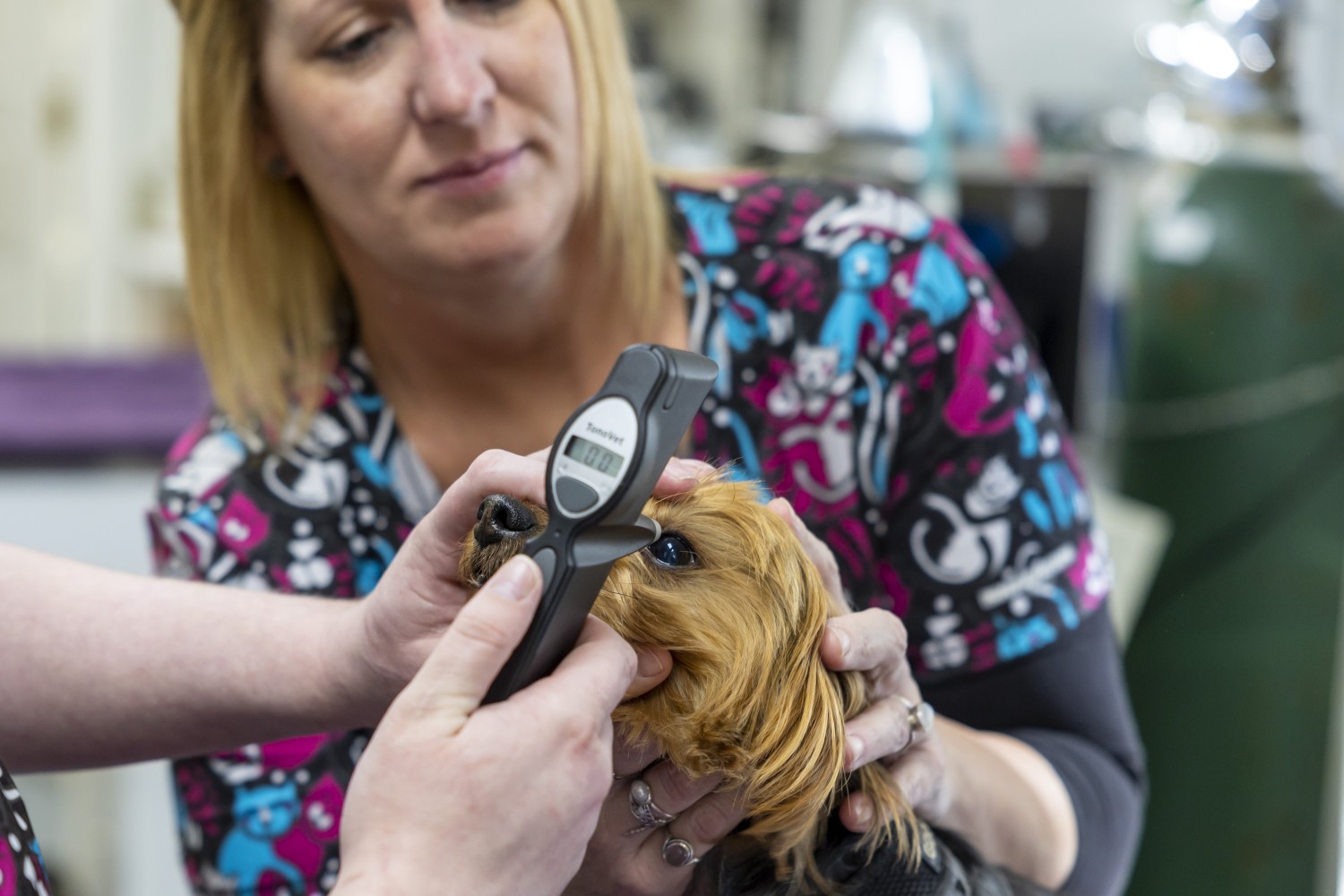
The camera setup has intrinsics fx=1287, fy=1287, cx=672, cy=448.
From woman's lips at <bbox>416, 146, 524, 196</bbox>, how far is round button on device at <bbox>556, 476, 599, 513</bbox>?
1.44ft

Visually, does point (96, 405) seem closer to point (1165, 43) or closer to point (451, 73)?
point (451, 73)

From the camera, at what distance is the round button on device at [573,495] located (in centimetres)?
53

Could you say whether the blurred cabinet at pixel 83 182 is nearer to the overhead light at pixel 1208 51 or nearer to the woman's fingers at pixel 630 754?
the overhead light at pixel 1208 51

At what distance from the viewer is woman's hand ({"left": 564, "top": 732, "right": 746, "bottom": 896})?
678 mm

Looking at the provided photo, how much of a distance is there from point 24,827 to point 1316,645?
1547 mm

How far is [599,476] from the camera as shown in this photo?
1.73ft

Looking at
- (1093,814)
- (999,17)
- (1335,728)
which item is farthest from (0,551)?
(999,17)

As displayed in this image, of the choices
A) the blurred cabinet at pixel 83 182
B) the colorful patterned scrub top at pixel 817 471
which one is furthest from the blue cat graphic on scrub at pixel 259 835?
the blurred cabinet at pixel 83 182

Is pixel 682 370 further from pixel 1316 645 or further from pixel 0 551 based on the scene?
pixel 1316 645

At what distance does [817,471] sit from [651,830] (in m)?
0.35

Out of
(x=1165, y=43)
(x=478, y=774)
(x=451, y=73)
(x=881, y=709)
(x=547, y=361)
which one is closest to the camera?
(x=478, y=774)

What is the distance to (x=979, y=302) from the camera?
1025 millimetres

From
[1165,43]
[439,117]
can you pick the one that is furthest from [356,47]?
[1165,43]

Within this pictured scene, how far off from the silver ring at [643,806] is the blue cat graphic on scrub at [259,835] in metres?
0.40
